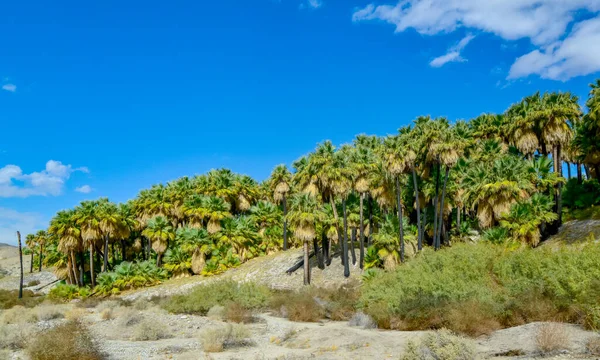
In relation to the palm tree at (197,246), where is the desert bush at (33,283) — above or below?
below

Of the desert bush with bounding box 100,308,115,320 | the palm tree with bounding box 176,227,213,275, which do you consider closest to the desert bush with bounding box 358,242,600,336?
the desert bush with bounding box 100,308,115,320

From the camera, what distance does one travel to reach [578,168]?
1897 inches

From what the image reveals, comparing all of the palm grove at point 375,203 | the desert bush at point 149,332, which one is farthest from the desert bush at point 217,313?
the palm grove at point 375,203

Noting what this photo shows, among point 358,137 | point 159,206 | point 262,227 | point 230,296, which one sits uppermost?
point 358,137

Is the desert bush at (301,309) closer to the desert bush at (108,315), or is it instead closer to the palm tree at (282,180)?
the desert bush at (108,315)

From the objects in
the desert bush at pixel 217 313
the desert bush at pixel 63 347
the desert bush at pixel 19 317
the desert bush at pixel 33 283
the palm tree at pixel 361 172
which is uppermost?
the palm tree at pixel 361 172

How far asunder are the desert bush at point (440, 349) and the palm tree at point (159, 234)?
41.9 metres

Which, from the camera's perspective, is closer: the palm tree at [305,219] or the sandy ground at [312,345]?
the sandy ground at [312,345]

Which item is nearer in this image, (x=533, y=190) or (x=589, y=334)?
(x=589, y=334)

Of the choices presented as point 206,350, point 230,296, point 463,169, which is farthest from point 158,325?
point 463,169

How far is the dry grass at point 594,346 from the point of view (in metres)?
9.84

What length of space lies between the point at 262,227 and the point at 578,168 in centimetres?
3670

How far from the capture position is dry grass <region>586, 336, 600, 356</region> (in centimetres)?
984

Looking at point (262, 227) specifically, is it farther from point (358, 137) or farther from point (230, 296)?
point (230, 296)
